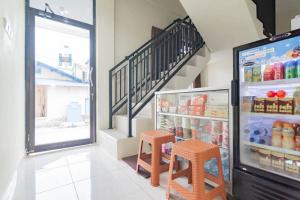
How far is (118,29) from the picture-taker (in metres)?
3.70

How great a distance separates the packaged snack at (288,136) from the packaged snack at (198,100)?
0.76m

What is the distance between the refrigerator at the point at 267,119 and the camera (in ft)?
4.04

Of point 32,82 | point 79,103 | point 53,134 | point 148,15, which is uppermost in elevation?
point 148,15

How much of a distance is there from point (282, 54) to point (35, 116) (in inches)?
132

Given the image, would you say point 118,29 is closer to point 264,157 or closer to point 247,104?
point 247,104

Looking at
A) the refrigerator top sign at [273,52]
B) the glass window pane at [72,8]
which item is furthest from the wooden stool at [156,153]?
the glass window pane at [72,8]

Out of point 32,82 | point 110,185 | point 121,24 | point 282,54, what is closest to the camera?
point 282,54

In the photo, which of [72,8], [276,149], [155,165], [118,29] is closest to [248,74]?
[276,149]

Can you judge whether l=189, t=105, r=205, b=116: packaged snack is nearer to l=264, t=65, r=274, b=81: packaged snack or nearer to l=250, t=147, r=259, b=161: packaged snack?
l=250, t=147, r=259, b=161: packaged snack

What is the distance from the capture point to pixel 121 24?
3.74 meters

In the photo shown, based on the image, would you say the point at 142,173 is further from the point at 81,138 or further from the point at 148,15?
the point at 148,15

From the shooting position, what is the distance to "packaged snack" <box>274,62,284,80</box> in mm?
1292

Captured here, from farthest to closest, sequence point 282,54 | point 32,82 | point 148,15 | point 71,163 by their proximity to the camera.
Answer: point 148,15 < point 32,82 < point 71,163 < point 282,54

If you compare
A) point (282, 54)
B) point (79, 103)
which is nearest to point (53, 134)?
point (79, 103)
